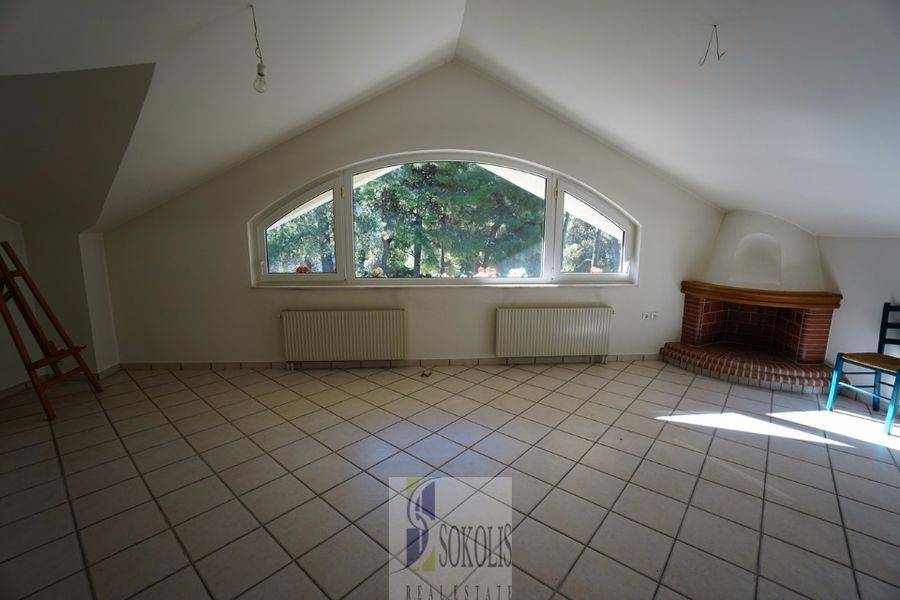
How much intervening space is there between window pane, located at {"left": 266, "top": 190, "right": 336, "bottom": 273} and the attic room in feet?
0.10

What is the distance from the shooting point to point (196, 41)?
1.96 m

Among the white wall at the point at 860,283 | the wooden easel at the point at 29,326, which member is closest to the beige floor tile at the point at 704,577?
the white wall at the point at 860,283

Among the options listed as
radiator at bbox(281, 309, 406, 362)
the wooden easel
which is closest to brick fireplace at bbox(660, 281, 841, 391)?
radiator at bbox(281, 309, 406, 362)

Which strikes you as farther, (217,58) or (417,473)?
(417,473)

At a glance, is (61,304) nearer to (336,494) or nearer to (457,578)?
(336,494)

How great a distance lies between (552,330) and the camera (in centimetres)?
419

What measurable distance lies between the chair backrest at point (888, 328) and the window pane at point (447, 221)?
286 cm

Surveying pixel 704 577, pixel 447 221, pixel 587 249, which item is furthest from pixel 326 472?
pixel 587 249

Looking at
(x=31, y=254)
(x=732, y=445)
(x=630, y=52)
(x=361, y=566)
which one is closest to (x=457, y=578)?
(x=361, y=566)

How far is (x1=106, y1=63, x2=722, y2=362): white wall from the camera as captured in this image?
3.78m

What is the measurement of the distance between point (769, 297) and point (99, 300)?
640cm

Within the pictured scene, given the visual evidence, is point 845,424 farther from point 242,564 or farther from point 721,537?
point 242,564

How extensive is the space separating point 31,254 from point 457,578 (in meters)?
4.54

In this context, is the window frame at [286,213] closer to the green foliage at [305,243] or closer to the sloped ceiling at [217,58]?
the green foliage at [305,243]
